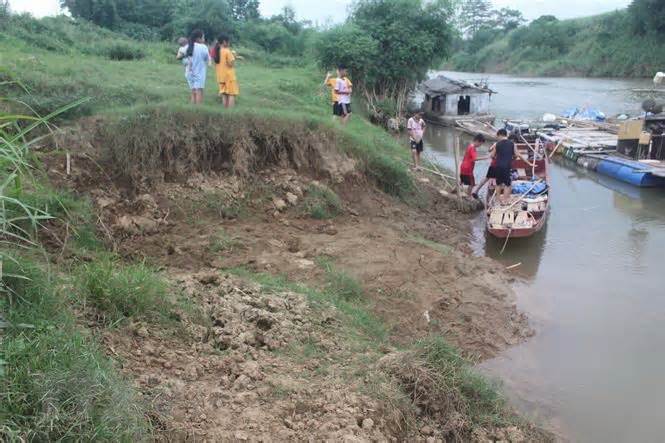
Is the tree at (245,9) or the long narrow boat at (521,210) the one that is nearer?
the long narrow boat at (521,210)

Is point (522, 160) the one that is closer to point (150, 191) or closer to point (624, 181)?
point (624, 181)

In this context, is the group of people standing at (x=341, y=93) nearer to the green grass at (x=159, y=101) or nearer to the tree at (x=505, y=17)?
the green grass at (x=159, y=101)

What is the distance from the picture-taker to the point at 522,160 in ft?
43.1

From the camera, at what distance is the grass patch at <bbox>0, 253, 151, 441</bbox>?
2.66 meters

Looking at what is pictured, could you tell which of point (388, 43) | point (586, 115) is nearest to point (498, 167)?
point (388, 43)

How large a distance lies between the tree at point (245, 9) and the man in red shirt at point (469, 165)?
3321 centimetres

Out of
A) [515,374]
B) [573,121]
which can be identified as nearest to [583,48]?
[573,121]

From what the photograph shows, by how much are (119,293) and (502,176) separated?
837cm

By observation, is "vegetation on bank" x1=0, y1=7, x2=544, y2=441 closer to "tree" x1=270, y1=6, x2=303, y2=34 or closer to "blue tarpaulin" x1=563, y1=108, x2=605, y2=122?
"blue tarpaulin" x1=563, y1=108, x2=605, y2=122

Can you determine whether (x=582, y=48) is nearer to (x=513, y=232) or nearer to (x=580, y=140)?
(x=580, y=140)

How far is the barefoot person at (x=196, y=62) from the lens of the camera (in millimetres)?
9664

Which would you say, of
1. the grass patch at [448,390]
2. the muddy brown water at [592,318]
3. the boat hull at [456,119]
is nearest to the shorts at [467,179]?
the muddy brown water at [592,318]

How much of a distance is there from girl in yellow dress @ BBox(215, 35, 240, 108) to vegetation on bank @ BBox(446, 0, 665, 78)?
47884 millimetres

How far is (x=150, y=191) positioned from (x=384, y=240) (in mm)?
3650
